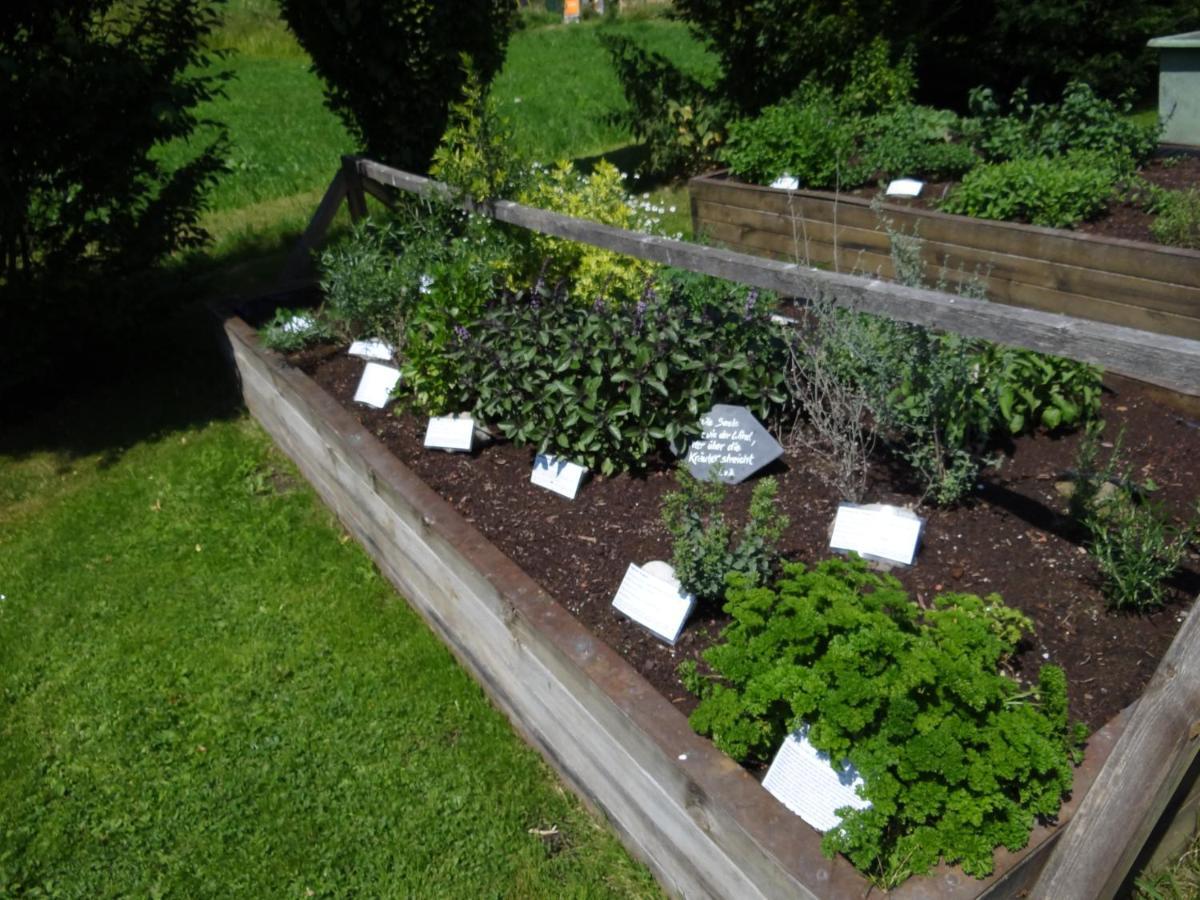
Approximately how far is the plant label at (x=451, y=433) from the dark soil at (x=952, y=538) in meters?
0.06

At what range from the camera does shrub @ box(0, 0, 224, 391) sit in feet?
16.3

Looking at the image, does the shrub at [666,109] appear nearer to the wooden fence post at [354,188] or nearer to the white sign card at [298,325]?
the wooden fence post at [354,188]

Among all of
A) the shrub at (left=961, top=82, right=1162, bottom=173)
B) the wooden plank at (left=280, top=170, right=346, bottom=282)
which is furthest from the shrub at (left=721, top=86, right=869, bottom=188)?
the wooden plank at (left=280, top=170, right=346, bottom=282)

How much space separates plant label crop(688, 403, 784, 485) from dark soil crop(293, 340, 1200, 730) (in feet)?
0.30

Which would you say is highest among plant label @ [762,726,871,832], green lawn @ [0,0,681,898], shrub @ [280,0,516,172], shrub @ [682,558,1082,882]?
shrub @ [280,0,516,172]

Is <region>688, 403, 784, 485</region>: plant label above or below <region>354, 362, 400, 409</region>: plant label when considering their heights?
above

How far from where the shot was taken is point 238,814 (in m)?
3.08

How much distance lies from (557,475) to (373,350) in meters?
1.54

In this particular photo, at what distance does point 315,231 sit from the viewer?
591cm

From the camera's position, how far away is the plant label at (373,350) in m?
4.64

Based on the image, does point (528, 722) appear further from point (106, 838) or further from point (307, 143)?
point (307, 143)

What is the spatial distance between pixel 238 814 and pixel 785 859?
6.16ft

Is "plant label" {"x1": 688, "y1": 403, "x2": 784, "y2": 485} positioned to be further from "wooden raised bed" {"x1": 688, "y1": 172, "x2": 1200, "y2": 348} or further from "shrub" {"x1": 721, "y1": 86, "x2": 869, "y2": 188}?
"shrub" {"x1": 721, "y1": 86, "x2": 869, "y2": 188}

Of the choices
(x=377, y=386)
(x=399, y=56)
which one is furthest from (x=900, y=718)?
(x=399, y=56)
